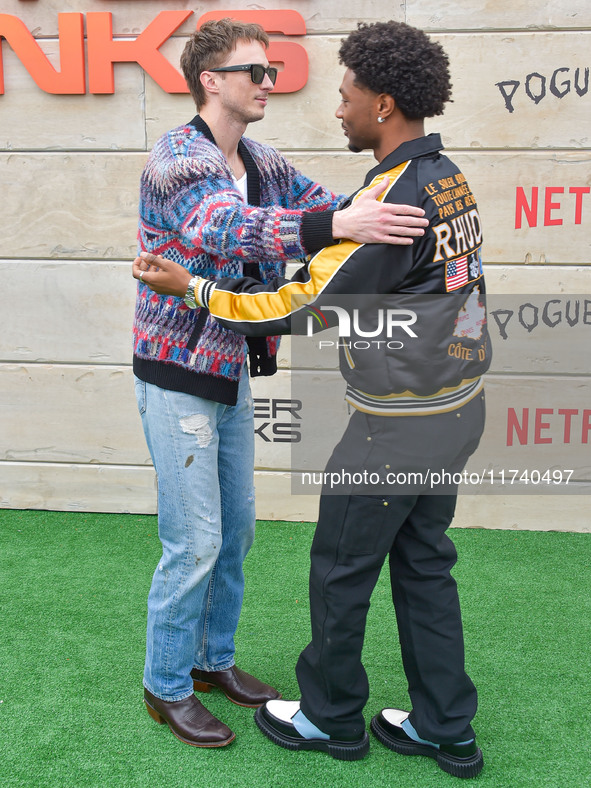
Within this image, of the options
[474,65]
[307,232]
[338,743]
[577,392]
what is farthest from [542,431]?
[307,232]

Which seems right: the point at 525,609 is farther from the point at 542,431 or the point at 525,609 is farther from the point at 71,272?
the point at 71,272

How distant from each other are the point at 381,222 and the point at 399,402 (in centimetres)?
43

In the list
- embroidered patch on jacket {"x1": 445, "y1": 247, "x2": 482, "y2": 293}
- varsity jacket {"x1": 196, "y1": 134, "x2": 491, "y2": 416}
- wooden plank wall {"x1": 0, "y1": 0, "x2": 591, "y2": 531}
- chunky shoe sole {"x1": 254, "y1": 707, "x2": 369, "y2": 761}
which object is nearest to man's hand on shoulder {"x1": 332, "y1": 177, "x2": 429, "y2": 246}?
varsity jacket {"x1": 196, "y1": 134, "x2": 491, "y2": 416}

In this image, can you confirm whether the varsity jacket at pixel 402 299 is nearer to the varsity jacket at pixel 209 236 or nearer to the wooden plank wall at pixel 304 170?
the varsity jacket at pixel 209 236

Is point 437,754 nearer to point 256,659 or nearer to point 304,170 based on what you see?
point 256,659

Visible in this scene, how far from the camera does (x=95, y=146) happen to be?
3.72 m

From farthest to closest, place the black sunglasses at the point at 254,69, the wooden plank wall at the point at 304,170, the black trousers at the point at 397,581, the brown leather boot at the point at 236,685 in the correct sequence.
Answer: the wooden plank wall at the point at 304,170 → the brown leather boot at the point at 236,685 → the black sunglasses at the point at 254,69 → the black trousers at the point at 397,581

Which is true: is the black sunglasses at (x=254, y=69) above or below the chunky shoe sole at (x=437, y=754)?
above

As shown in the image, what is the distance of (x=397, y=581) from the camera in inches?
83.6

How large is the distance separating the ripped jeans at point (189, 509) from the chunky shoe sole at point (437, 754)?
0.55 meters

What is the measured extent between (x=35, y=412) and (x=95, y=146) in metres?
1.33

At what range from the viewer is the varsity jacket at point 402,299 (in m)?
1.80

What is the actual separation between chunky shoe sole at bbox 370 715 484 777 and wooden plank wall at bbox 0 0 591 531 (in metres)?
1.78

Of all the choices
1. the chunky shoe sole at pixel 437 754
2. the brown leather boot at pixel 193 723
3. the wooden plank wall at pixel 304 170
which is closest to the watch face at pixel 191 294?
the brown leather boot at pixel 193 723
